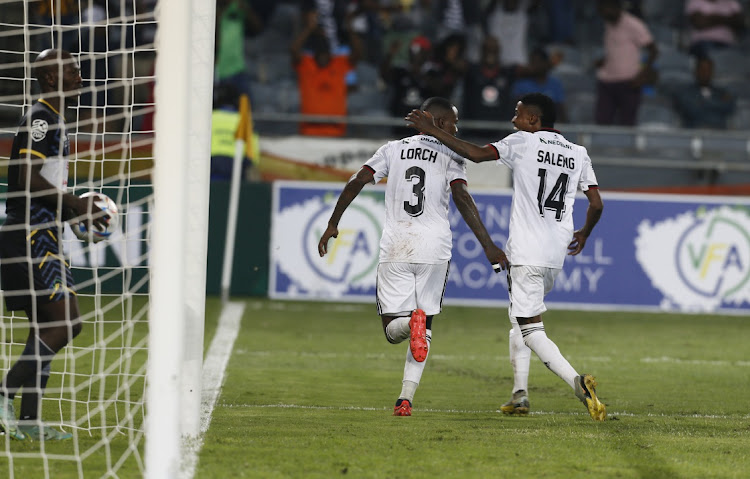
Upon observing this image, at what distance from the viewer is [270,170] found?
642 inches

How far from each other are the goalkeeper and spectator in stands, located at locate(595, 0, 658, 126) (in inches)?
488

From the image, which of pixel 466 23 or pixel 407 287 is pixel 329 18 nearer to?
pixel 466 23

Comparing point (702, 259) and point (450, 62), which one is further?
point (450, 62)

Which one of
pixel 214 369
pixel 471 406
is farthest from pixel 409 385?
pixel 214 369

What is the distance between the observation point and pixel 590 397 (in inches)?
275

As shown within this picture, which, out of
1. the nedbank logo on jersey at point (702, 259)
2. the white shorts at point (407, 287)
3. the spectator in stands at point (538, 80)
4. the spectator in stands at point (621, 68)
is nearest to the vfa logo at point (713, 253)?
the nedbank logo on jersey at point (702, 259)

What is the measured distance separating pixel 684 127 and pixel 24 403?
1444cm

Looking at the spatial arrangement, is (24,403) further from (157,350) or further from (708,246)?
(708,246)

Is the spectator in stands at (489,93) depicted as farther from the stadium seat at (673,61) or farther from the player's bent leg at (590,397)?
the player's bent leg at (590,397)

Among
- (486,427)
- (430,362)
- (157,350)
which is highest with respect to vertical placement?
(157,350)

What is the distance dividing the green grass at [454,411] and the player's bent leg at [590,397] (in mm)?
121

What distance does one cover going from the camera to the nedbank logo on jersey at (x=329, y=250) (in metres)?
14.4

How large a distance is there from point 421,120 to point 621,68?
10787mm

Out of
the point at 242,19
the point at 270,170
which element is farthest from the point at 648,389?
the point at 242,19
